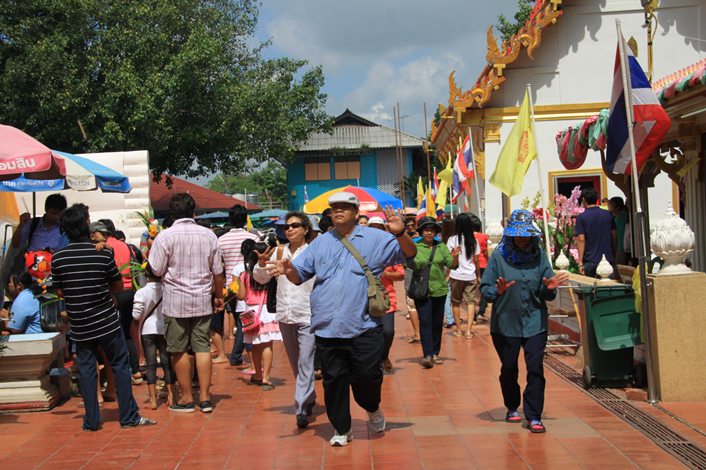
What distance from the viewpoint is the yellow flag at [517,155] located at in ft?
40.4

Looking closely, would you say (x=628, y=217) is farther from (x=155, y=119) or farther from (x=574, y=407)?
(x=155, y=119)

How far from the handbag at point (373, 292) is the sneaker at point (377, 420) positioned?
90 cm

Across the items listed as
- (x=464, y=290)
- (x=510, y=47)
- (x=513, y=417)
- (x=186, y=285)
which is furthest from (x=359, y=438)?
(x=510, y=47)

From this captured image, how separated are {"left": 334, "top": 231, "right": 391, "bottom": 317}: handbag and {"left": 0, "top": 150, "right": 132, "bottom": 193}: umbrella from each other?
5.12 meters

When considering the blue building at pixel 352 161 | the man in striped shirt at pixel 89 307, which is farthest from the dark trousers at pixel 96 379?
the blue building at pixel 352 161

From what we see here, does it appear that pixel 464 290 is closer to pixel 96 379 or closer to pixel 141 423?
pixel 141 423

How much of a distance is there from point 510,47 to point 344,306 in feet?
42.8

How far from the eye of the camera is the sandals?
6633 millimetres

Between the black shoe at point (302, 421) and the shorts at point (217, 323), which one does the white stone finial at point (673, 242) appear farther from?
the shorts at point (217, 323)

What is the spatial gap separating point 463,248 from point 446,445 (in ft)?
21.0

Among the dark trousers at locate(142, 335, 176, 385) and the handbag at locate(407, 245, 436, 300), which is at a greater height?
the handbag at locate(407, 245, 436, 300)

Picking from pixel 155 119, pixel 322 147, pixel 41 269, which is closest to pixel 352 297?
pixel 41 269

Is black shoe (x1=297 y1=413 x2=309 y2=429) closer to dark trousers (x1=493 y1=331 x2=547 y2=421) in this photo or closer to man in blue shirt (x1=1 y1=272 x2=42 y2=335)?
dark trousers (x1=493 y1=331 x2=547 y2=421)

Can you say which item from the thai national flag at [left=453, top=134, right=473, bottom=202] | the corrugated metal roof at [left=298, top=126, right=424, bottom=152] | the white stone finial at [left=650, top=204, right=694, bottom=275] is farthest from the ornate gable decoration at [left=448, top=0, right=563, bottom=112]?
the corrugated metal roof at [left=298, top=126, right=424, bottom=152]
